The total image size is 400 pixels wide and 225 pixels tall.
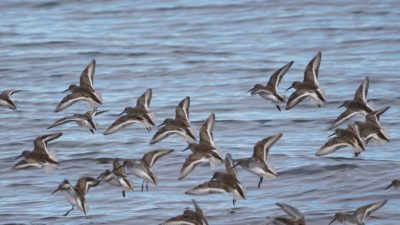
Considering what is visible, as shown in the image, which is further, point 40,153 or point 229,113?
point 229,113

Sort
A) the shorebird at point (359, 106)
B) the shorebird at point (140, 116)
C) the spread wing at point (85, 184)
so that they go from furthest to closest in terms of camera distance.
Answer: the shorebird at point (359, 106)
the shorebird at point (140, 116)
the spread wing at point (85, 184)

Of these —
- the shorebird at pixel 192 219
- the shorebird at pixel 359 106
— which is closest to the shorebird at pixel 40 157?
the shorebird at pixel 192 219

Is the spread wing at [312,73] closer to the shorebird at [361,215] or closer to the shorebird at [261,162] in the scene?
the shorebird at [261,162]

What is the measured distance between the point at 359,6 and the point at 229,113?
10119 mm

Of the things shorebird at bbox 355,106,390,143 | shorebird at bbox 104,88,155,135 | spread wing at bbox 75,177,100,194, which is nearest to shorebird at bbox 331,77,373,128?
shorebird at bbox 355,106,390,143

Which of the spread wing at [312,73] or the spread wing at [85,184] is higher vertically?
the spread wing at [312,73]

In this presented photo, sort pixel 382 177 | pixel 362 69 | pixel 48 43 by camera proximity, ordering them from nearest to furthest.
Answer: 1. pixel 382 177
2. pixel 362 69
3. pixel 48 43

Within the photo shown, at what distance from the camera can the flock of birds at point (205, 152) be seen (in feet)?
41.6

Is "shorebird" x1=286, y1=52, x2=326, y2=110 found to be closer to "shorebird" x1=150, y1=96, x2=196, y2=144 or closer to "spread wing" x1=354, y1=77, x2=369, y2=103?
"spread wing" x1=354, y1=77, x2=369, y2=103

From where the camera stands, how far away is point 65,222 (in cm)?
1445

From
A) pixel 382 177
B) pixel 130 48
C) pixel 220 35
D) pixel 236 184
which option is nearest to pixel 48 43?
pixel 130 48

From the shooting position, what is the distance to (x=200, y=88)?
2297 cm

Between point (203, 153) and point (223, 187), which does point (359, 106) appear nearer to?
point (203, 153)

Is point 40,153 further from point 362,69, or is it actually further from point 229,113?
point 362,69
